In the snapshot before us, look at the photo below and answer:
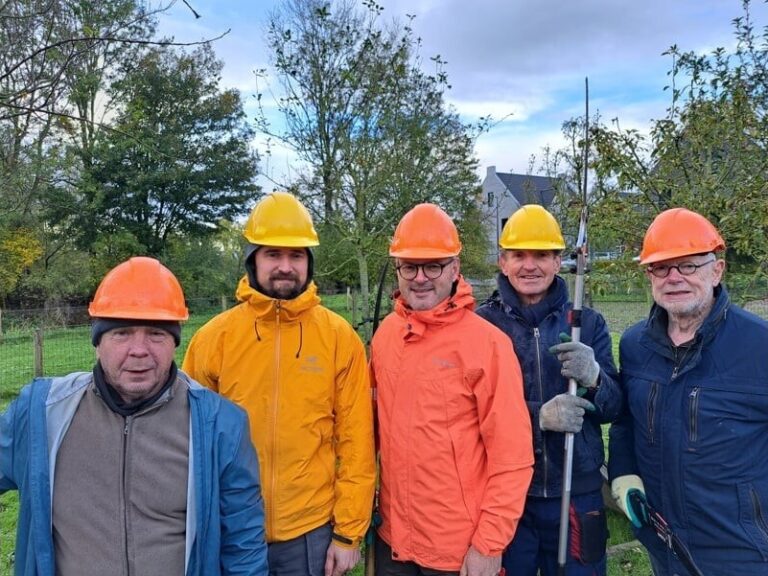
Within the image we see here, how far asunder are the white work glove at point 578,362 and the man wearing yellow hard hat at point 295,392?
95 cm

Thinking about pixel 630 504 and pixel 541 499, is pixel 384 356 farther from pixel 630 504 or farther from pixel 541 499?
pixel 630 504

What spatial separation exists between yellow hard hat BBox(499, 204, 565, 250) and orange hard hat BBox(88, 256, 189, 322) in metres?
1.77

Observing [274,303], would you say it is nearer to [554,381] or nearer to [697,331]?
[554,381]

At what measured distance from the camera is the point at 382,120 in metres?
9.77

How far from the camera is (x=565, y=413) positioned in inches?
97.9

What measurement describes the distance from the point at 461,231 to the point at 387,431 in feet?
34.0

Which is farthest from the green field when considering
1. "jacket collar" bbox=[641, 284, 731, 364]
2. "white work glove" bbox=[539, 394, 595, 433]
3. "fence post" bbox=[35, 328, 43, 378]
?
"jacket collar" bbox=[641, 284, 731, 364]

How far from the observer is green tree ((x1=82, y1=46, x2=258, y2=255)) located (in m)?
23.1

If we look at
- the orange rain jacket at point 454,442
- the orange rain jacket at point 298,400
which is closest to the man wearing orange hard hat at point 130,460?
the orange rain jacket at point 298,400

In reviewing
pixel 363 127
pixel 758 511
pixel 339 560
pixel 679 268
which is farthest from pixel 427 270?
pixel 363 127

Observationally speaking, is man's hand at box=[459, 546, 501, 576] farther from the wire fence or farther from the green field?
the wire fence

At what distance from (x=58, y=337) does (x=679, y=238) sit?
15.2 meters

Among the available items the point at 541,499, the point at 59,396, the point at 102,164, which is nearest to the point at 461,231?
the point at 541,499

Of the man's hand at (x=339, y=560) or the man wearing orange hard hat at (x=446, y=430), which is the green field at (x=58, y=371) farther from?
the man wearing orange hard hat at (x=446, y=430)
